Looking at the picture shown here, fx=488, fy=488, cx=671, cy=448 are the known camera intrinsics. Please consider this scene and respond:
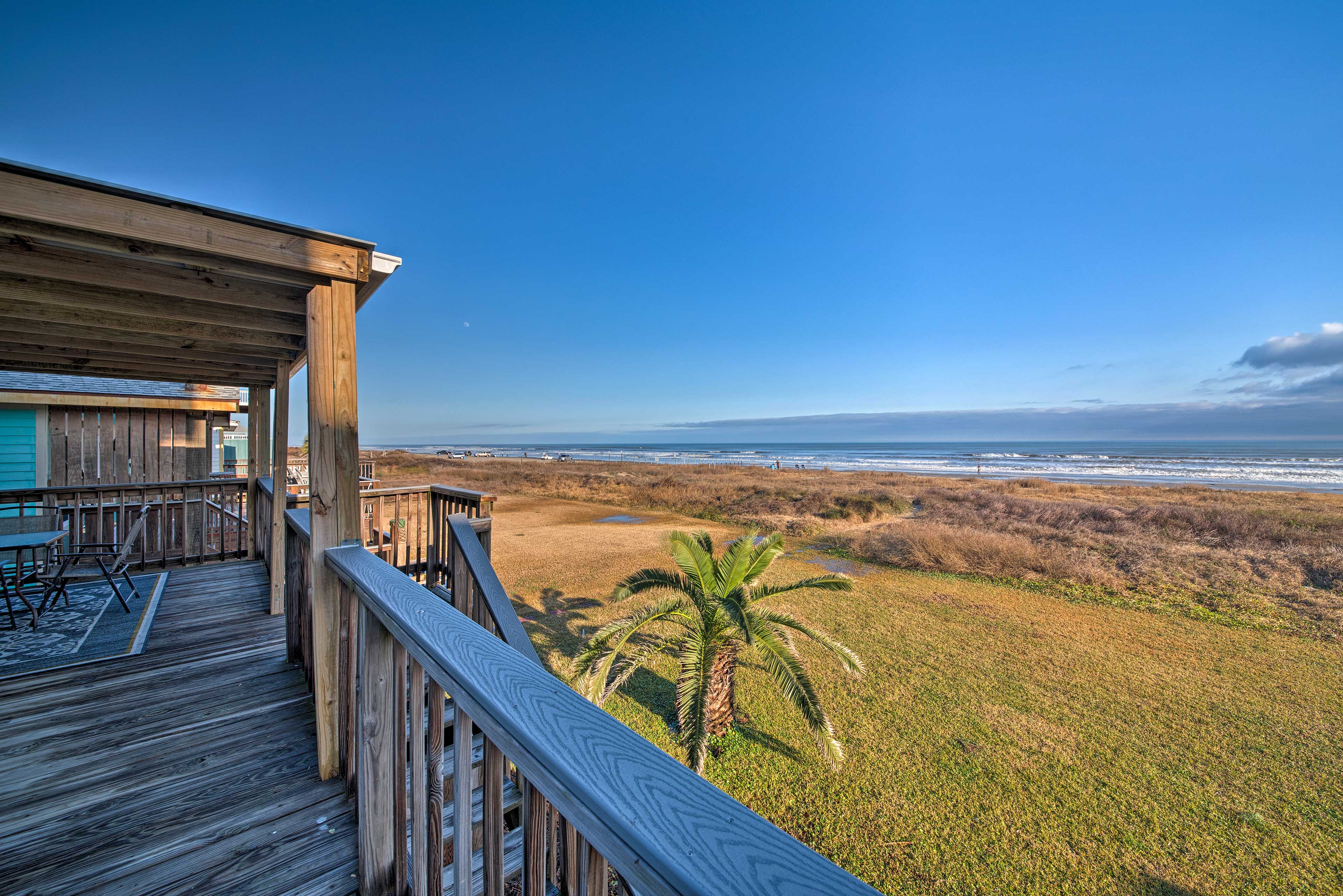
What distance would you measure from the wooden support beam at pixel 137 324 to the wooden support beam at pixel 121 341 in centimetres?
4

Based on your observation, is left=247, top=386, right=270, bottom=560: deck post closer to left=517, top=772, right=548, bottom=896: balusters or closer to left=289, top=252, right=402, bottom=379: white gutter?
left=289, top=252, right=402, bottom=379: white gutter

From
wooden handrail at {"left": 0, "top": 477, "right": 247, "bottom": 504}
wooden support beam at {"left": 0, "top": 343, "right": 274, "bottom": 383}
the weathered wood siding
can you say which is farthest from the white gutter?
the weathered wood siding

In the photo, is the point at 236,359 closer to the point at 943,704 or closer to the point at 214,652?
the point at 214,652

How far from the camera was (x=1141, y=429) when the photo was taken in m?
81.8

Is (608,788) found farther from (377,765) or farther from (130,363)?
(130,363)

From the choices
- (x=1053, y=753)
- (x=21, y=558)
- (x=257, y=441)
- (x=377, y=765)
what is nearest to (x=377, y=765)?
(x=377, y=765)

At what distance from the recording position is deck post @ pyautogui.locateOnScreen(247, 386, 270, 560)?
5.85 meters

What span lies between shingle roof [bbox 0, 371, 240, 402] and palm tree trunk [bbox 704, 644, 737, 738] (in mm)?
7869

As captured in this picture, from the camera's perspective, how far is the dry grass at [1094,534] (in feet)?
28.1

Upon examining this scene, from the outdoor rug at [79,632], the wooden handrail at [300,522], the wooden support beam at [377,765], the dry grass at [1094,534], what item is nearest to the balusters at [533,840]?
the wooden support beam at [377,765]

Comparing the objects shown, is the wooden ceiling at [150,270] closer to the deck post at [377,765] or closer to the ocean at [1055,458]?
the deck post at [377,765]

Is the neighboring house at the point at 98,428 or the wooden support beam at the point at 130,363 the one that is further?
the neighboring house at the point at 98,428

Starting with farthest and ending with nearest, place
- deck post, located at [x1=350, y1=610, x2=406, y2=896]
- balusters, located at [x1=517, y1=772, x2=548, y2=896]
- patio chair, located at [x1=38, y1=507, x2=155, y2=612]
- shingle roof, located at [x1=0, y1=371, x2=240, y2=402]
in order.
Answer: shingle roof, located at [x1=0, y1=371, x2=240, y2=402] < patio chair, located at [x1=38, y1=507, x2=155, y2=612] < deck post, located at [x1=350, y1=610, x2=406, y2=896] < balusters, located at [x1=517, y1=772, x2=548, y2=896]

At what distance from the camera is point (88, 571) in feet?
15.6
